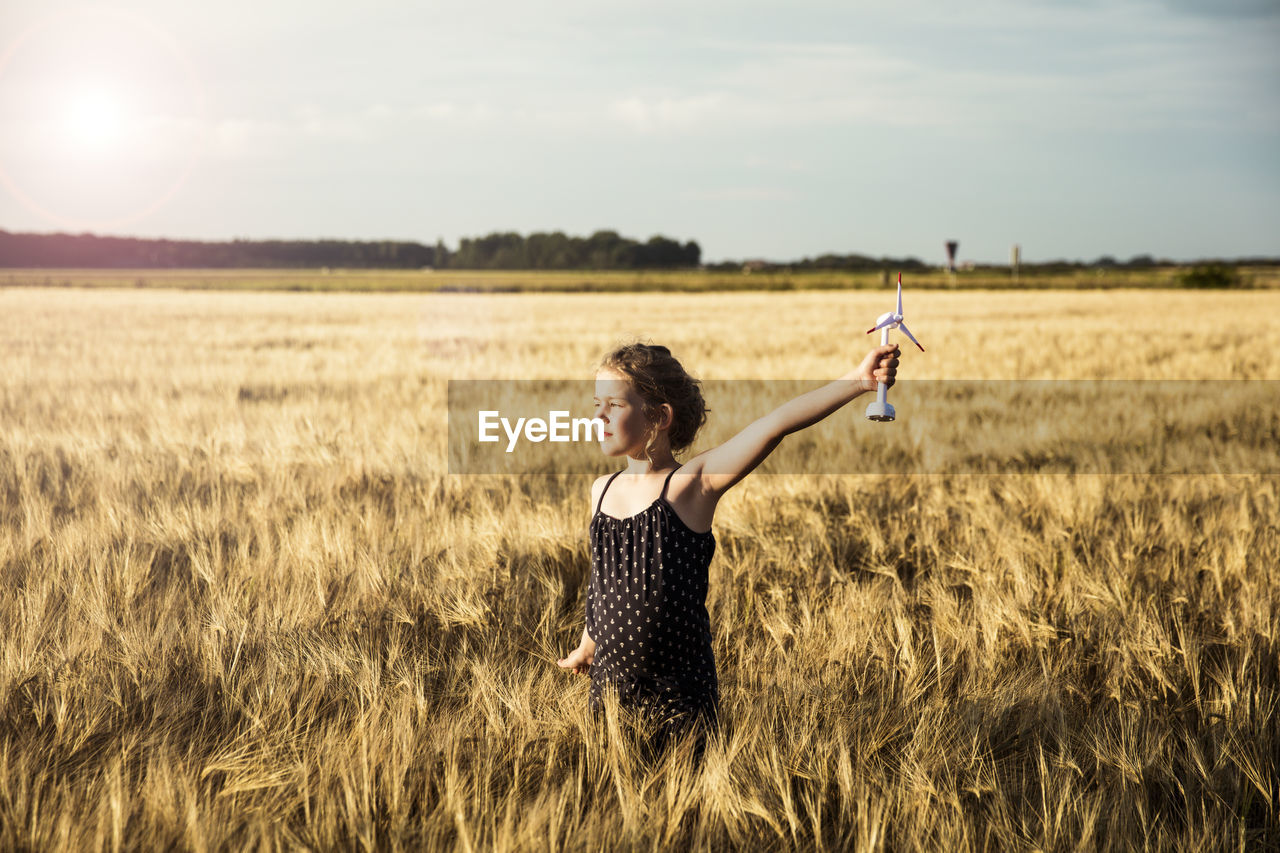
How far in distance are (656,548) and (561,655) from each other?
3.26ft

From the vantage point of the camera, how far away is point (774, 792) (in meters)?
1.90

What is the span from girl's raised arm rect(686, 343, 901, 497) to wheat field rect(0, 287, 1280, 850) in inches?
22.2

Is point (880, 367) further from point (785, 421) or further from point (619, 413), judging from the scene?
point (619, 413)

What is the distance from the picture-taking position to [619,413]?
6.94ft

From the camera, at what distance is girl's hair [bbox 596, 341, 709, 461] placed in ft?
6.92

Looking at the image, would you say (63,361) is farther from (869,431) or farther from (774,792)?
(774,792)

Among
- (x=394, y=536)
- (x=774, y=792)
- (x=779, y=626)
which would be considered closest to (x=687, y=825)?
(x=774, y=792)

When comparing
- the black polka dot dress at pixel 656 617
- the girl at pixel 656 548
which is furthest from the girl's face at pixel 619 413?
the black polka dot dress at pixel 656 617

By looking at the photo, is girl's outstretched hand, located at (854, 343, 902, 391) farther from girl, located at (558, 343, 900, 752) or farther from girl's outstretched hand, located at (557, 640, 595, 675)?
girl's outstretched hand, located at (557, 640, 595, 675)

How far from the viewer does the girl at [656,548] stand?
2100 millimetres

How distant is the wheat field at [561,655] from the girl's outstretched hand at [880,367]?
0.78m

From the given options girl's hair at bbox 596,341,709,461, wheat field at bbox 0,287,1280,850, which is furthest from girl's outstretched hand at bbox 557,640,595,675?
girl's hair at bbox 596,341,709,461

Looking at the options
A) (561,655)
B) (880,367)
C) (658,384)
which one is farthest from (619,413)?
(561,655)

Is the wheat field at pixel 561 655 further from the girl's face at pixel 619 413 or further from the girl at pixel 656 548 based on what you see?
the girl's face at pixel 619 413
